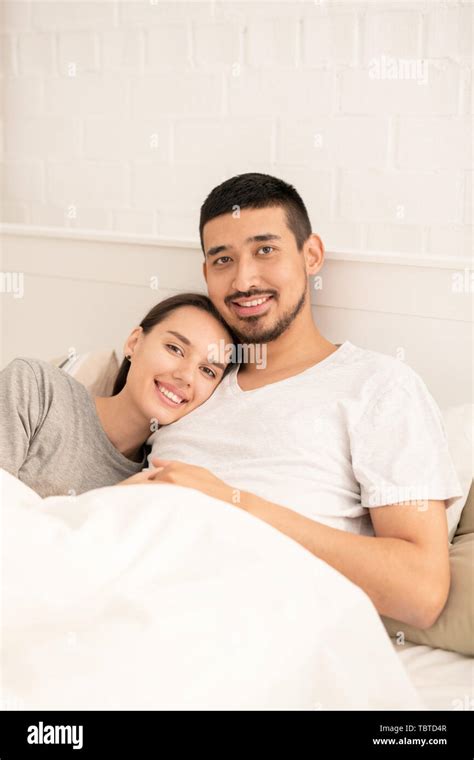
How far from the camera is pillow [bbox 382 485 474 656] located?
1.20 metres

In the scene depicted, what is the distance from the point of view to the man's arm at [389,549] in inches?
46.6

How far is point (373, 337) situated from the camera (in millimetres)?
1681

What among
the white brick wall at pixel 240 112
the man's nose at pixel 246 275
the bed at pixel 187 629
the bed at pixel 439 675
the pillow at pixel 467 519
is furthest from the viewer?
the white brick wall at pixel 240 112

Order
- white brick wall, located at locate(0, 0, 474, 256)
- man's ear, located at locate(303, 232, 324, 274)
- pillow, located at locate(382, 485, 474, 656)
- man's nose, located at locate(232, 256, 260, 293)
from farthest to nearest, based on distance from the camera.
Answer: white brick wall, located at locate(0, 0, 474, 256)
man's ear, located at locate(303, 232, 324, 274)
man's nose, located at locate(232, 256, 260, 293)
pillow, located at locate(382, 485, 474, 656)

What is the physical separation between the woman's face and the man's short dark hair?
21cm

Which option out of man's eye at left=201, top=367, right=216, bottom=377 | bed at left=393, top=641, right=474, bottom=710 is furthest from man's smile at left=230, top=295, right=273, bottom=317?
bed at left=393, top=641, right=474, bottom=710

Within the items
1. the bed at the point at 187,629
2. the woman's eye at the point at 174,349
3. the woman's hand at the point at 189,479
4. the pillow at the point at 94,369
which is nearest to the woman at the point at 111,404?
the woman's eye at the point at 174,349

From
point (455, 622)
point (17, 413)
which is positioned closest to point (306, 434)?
point (455, 622)

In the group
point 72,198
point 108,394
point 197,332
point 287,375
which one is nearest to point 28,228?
point 72,198

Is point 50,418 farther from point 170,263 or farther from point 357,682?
point 357,682

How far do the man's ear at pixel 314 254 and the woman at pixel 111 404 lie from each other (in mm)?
200

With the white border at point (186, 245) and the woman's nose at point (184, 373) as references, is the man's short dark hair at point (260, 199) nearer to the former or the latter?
the white border at point (186, 245)

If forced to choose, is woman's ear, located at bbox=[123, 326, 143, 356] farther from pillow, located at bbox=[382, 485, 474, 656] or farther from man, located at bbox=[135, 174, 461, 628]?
pillow, located at bbox=[382, 485, 474, 656]
